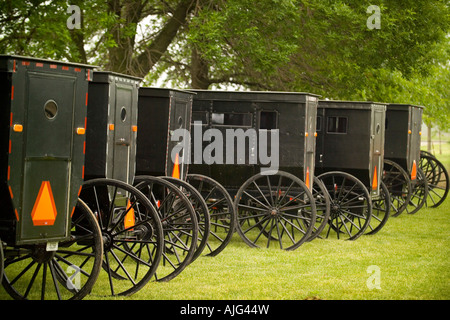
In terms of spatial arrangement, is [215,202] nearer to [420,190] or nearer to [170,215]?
[170,215]

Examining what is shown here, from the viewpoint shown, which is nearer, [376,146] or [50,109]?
[50,109]

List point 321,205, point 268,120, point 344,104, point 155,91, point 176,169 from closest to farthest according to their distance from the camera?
1. point 155,91
2. point 176,169
3. point 268,120
4. point 321,205
5. point 344,104

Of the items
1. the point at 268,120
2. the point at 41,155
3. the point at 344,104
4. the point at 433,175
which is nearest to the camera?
the point at 41,155

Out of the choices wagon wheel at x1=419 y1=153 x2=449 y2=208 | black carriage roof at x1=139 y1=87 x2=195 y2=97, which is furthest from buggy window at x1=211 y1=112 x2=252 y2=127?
wagon wheel at x1=419 y1=153 x2=449 y2=208

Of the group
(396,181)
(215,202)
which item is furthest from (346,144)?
(396,181)

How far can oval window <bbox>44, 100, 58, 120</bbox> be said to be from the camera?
6.34 meters

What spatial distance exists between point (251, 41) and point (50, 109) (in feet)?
32.1

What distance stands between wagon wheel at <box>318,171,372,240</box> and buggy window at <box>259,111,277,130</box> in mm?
1430

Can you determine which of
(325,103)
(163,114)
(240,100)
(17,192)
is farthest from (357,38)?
(17,192)

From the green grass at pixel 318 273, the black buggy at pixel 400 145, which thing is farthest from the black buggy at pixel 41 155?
the black buggy at pixel 400 145

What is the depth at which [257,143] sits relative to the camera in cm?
1114

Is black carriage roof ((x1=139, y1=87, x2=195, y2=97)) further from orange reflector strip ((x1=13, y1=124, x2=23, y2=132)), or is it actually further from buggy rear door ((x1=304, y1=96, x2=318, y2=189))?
orange reflector strip ((x1=13, y1=124, x2=23, y2=132))

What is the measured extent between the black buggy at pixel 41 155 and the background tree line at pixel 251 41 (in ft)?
24.1

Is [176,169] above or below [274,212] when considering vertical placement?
above
